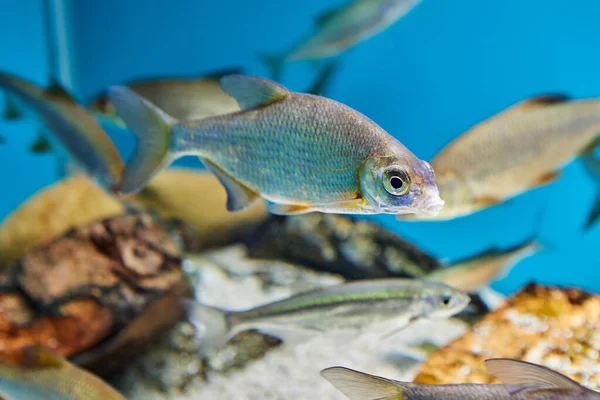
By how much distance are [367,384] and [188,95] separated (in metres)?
1.52

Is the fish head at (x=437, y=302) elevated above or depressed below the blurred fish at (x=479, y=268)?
below

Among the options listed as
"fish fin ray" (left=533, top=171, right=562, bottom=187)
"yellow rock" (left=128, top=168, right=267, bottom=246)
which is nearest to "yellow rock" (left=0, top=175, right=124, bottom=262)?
"yellow rock" (left=128, top=168, right=267, bottom=246)

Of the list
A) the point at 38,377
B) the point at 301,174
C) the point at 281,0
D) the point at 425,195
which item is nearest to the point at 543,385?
the point at 425,195

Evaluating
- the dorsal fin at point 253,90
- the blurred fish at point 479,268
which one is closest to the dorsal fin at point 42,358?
the dorsal fin at point 253,90

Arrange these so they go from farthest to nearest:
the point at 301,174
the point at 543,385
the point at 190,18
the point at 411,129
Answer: the point at 190,18
the point at 411,129
the point at 301,174
the point at 543,385

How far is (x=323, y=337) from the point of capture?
1.98 metres

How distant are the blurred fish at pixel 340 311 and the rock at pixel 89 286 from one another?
0.51 meters

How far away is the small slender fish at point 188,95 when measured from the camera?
83.7 inches

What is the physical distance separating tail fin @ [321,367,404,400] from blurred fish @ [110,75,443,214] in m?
0.36

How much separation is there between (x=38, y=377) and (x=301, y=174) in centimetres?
112

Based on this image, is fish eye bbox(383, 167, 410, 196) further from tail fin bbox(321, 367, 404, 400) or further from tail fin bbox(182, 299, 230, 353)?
tail fin bbox(182, 299, 230, 353)

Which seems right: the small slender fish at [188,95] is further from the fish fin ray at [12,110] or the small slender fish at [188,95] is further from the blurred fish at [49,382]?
the blurred fish at [49,382]

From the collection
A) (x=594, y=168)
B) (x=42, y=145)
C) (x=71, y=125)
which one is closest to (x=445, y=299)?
(x=594, y=168)

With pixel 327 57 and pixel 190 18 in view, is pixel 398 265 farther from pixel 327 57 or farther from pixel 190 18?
pixel 190 18
